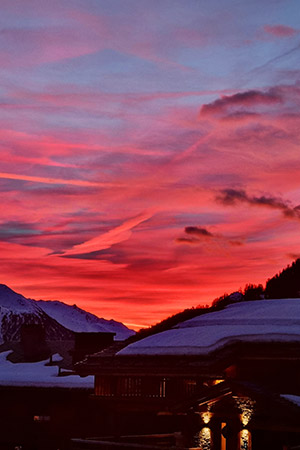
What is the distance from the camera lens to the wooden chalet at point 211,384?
24.8m

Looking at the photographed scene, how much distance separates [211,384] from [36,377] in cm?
1316

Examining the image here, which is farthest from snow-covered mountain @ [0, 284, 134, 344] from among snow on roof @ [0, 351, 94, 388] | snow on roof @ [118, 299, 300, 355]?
snow on roof @ [118, 299, 300, 355]

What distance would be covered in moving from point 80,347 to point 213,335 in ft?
45.8

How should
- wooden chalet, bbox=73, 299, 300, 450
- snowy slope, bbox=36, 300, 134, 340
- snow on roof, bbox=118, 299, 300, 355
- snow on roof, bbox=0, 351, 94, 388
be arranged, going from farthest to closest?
snowy slope, bbox=36, 300, 134, 340, snow on roof, bbox=0, 351, 94, 388, snow on roof, bbox=118, 299, 300, 355, wooden chalet, bbox=73, 299, 300, 450

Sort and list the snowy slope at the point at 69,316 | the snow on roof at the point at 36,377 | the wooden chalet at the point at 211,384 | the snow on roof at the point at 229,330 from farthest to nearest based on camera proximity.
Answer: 1. the snowy slope at the point at 69,316
2. the snow on roof at the point at 36,377
3. the snow on roof at the point at 229,330
4. the wooden chalet at the point at 211,384

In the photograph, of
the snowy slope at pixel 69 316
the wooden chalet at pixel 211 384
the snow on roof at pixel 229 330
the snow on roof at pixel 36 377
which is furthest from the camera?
the snowy slope at pixel 69 316

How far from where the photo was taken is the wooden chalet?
2477 cm

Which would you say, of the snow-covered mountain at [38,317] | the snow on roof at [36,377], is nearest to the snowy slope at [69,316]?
the snow-covered mountain at [38,317]

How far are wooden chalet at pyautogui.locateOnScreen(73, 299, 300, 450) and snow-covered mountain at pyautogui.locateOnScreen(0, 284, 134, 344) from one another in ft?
320

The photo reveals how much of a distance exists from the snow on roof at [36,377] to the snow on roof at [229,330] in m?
5.63

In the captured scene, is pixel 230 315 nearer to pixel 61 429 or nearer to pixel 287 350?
pixel 287 350

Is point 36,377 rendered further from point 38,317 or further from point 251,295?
point 38,317

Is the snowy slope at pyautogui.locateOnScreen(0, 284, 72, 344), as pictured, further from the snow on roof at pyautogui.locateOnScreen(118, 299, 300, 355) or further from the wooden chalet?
the wooden chalet

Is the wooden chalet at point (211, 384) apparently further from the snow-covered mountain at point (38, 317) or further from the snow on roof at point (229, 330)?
the snow-covered mountain at point (38, 317)
